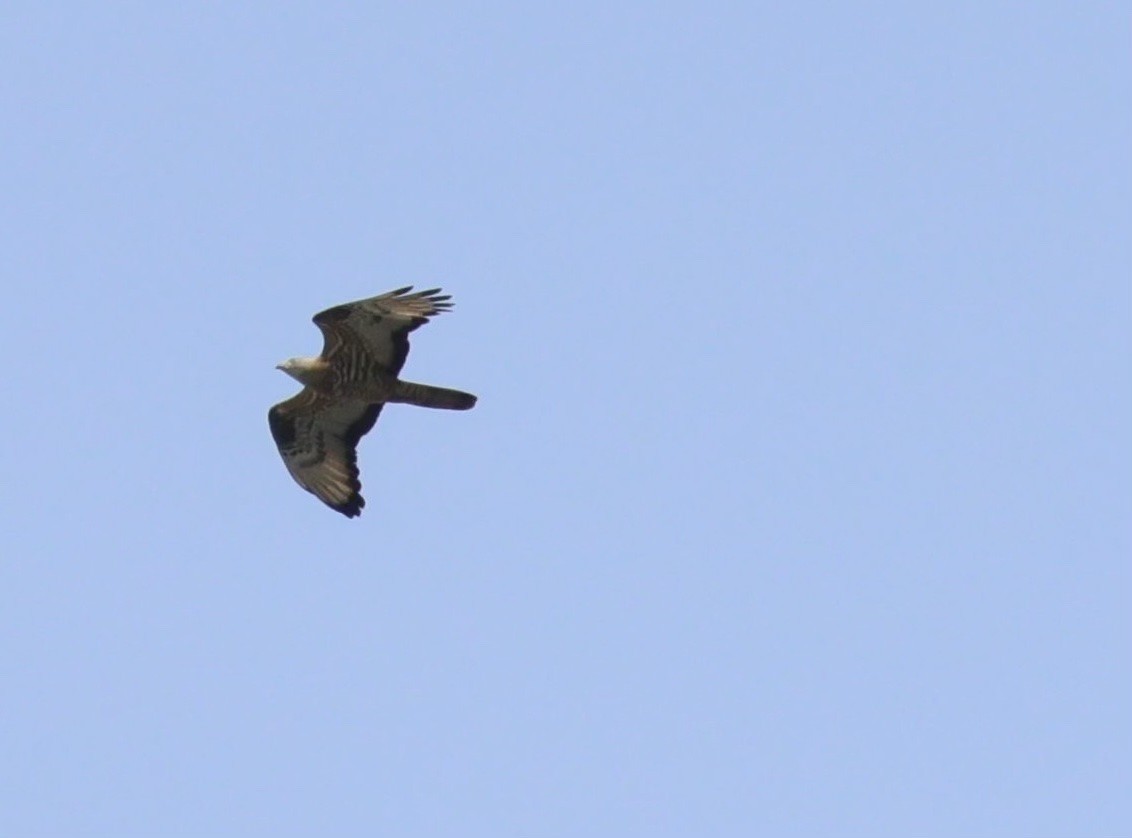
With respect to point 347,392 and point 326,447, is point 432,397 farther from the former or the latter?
point 326,447

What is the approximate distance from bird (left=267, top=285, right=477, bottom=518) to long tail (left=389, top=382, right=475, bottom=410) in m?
0.01

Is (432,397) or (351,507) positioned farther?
(351,507)

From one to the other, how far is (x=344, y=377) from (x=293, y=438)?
153cm

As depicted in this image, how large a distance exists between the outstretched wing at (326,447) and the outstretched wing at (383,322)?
1.30 m

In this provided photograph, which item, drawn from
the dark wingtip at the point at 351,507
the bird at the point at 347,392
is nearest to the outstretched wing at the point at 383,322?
the bird at the point at 347,392

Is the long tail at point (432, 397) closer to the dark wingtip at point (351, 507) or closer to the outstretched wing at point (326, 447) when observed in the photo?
the outstretched wing at point (326, 447)

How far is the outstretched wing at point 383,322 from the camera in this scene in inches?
989

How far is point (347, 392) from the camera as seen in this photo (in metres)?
25.9

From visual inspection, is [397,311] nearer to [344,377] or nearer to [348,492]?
[344,377]

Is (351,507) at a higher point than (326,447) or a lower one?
lower

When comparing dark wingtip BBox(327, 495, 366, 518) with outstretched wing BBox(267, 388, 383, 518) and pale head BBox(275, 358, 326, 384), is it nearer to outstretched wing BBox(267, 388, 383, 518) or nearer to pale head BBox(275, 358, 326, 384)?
outstretched wing BBox(267, 388, 383, 518)

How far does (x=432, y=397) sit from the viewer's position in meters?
25.4

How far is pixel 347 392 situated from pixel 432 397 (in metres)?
1.13

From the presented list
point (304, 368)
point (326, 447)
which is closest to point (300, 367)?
point (304, 368)
